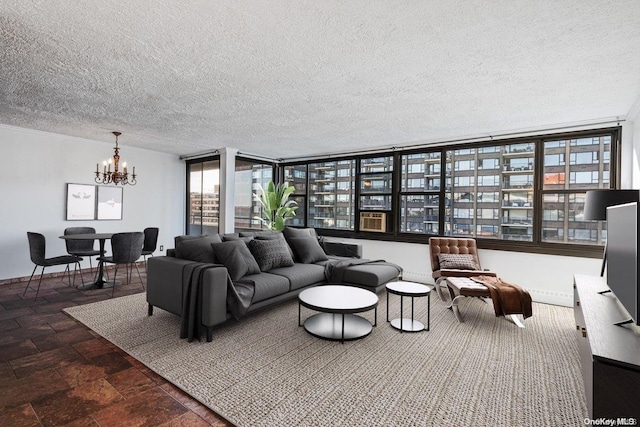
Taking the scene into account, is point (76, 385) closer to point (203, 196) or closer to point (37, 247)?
point (37, 247)

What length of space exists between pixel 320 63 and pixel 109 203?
16.8ft

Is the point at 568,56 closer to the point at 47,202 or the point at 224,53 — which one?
the point at 224,53

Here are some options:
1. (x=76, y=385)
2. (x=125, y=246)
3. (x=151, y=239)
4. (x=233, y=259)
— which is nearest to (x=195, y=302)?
(x=233, y=259)

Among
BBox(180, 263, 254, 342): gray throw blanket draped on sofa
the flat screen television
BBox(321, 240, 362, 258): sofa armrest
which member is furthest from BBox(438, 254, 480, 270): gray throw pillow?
BBox(180, 263, 254, 342): gray throw blanket draped on sofa

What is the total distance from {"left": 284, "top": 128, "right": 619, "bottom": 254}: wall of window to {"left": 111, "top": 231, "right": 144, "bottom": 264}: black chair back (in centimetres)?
339

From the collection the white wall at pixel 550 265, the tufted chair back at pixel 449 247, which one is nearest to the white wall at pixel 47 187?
the tufted chair back at pixel 449 247

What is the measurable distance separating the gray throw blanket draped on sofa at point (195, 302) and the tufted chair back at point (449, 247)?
9.61ft

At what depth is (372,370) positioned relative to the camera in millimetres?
2359

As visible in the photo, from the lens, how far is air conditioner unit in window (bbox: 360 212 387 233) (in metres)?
5.75

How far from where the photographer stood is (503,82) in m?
2.79

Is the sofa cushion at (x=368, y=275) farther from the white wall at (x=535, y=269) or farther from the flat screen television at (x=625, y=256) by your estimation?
the flat screen television at (x=625, y=256)

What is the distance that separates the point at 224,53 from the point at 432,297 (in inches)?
153

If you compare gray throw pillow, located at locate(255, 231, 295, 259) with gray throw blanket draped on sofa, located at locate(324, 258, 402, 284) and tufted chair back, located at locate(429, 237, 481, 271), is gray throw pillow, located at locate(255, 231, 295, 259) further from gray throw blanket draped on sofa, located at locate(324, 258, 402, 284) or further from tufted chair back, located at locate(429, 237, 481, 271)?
tufted chair back, located at locate(429, 237, 481, 271)

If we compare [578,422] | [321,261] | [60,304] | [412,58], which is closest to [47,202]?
[60,304]
